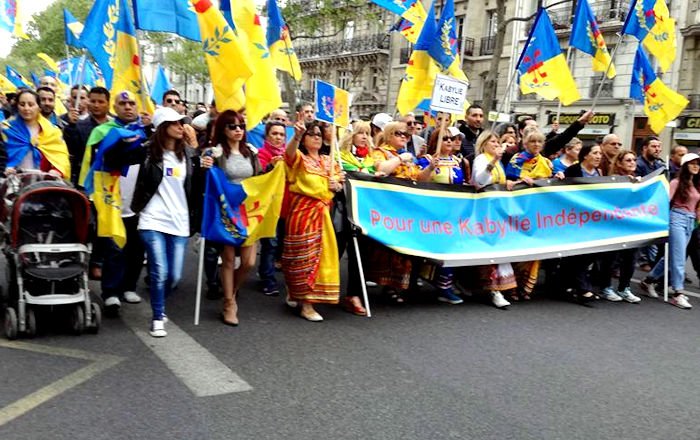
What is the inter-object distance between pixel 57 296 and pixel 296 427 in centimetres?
227

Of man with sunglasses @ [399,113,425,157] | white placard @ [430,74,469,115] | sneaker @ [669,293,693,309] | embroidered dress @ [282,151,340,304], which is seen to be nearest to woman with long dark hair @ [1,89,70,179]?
embroidered dress @ [282,151,340,304]

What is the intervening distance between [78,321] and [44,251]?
0.56m

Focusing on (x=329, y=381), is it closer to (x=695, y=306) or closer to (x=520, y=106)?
(x=695, y=306)

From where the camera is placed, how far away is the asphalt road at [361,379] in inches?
142

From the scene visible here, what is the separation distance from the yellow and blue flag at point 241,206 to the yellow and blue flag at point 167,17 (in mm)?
1305

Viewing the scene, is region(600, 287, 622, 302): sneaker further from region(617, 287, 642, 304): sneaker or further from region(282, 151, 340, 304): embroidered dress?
region(282, 151, 340, 304): embroidered dress

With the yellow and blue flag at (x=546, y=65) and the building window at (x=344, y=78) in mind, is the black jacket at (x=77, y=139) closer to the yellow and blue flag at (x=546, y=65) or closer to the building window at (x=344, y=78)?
the yellow and blue flag at (x=546, y=65)

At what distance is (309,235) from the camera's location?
5.70 metres

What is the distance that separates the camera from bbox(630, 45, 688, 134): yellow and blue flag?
341 inches

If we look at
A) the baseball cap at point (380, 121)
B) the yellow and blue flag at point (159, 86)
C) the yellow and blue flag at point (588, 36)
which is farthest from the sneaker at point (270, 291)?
the yellow and blue flag at point (159, 86)

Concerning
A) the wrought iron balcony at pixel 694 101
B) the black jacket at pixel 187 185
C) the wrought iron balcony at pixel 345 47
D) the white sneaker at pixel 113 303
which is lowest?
the white sneaker at pixel 113 303

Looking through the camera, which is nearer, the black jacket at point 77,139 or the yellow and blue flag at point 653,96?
the black jacket at point 77,139

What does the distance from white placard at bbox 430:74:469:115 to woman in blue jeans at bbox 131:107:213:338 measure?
2.44m

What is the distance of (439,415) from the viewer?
3.82m
